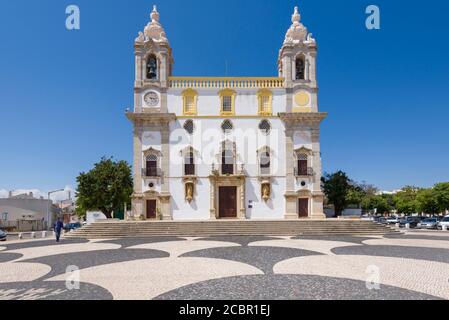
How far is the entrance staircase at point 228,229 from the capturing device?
2173cm

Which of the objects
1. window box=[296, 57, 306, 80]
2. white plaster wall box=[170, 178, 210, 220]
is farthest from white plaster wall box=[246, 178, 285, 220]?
window box=[296, 57, 306, 80]

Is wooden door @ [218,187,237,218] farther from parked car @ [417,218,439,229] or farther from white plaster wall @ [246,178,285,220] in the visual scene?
parked car @ [417,218,439,229]

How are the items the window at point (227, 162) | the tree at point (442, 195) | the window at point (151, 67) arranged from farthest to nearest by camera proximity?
the tree at point (442, 195) < the window at point (151, 67) < the window at point (227, 162)

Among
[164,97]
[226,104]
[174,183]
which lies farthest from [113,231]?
[226,104]

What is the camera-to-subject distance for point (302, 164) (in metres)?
27.8

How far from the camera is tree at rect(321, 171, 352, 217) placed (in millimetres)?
36625

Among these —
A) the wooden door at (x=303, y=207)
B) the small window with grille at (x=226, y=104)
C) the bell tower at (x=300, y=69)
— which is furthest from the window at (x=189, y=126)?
the wooden door at (x=303, y=207)

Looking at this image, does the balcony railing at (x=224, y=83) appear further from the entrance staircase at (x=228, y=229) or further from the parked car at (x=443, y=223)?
the parked car at (x=443, y=223)

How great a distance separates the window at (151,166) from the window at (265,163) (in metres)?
9.87

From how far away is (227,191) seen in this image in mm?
27688

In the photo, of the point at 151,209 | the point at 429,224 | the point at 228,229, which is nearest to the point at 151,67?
the point at 151,209

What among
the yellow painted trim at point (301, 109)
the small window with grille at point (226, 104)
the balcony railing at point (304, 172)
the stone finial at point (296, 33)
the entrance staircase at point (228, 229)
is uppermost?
the stone finial at point (296, 33)

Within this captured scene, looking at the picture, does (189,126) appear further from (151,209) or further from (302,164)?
(302,164)
